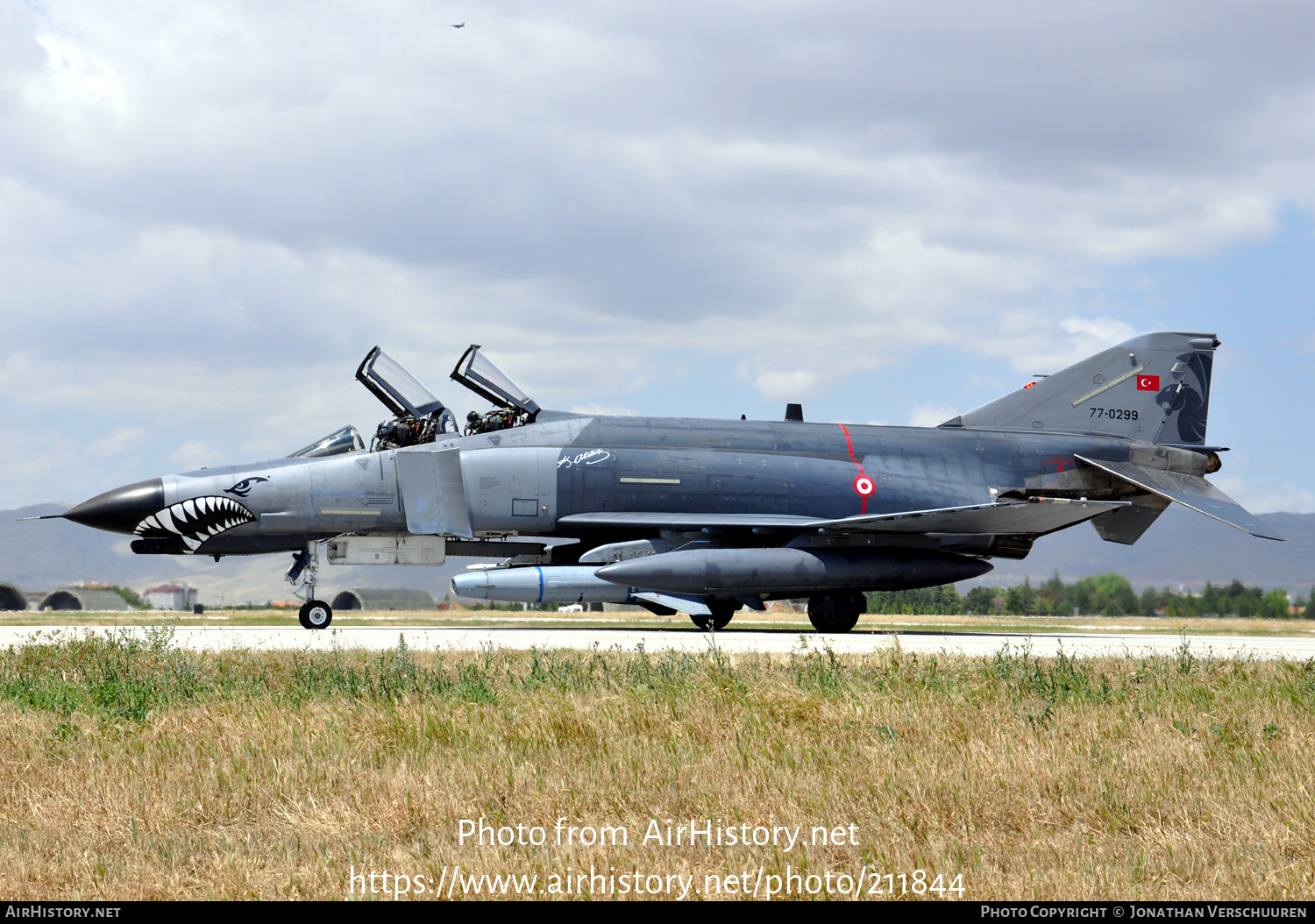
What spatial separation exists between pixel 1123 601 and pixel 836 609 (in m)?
21.7

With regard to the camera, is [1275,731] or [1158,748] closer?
[1158,748]

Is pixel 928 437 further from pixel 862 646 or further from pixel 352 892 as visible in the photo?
pixel 352 892

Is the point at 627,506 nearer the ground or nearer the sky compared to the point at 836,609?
nearer the sky

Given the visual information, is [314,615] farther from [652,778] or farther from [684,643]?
[652,778]

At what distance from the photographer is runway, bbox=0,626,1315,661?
1343 centimetres

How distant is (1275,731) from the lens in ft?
23.4

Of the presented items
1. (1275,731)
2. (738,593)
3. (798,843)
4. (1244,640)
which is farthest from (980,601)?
(798,843)

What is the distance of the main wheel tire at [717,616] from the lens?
18500 mm

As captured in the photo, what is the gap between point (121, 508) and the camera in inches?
659

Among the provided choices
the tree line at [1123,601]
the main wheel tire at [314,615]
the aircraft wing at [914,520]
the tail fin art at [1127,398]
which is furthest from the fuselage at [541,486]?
the tree line at [1123,601]

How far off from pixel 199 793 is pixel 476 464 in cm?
1224

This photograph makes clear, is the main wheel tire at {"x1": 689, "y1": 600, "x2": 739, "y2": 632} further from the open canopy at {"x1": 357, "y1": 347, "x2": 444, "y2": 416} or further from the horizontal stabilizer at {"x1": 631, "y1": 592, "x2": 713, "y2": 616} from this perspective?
the open canopy at {"x1": 357, "y1": 347, "x2": 444, "y2": 416}

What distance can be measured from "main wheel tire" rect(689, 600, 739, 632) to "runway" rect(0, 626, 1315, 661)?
0.40 metres

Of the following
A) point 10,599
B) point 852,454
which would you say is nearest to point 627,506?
point 852,454
